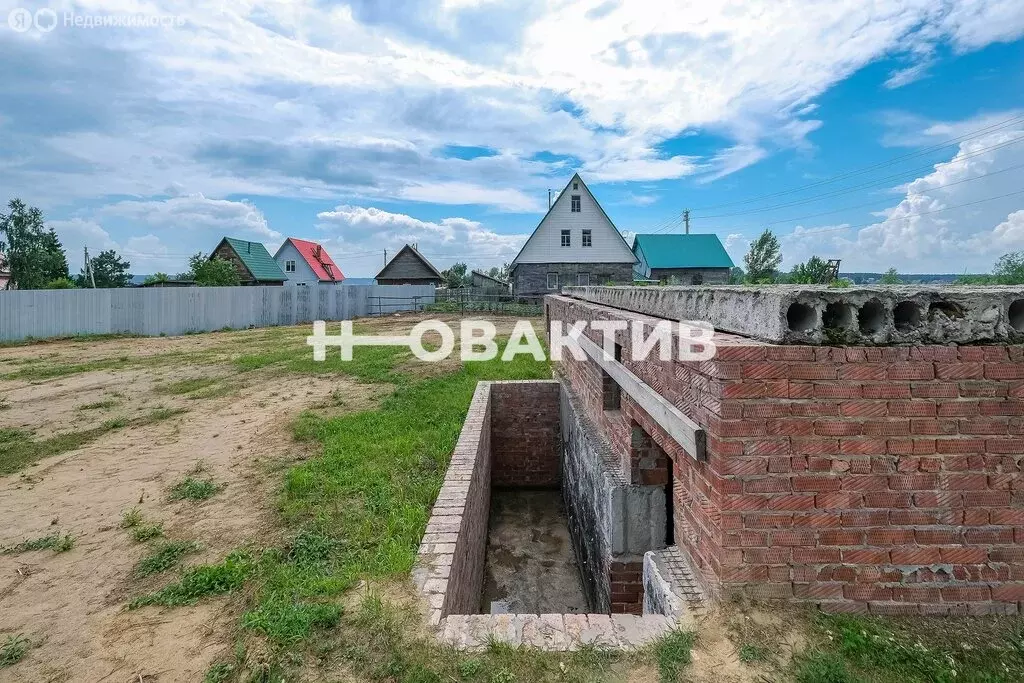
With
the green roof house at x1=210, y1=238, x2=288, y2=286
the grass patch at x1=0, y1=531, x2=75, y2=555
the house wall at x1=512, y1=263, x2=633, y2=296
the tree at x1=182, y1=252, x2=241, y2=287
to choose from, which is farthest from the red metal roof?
the grass patch at x1=0, y1=531, x2=75, y2=555

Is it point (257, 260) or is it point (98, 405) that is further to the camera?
point (257, 260)

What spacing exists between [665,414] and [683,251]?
2976cm

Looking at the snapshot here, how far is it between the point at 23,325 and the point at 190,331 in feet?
14.6

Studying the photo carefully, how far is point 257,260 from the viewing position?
30.6 metres

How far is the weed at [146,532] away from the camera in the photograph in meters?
3.70

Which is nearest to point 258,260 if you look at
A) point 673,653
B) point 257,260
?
point 257,260

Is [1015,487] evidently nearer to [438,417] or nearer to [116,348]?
[438,417]

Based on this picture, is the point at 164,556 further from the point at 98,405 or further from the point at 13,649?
the point at 98,405

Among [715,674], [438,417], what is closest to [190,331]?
[438,417]

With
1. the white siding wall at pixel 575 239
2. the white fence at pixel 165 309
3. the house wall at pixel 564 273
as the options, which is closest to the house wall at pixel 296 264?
the white fence at pixel 165 309

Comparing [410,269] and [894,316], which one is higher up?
[410,269]

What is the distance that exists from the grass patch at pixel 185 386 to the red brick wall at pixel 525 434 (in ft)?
19.7

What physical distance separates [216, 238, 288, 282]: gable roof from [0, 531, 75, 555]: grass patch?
94.3ft

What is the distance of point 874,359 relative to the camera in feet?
6.93
